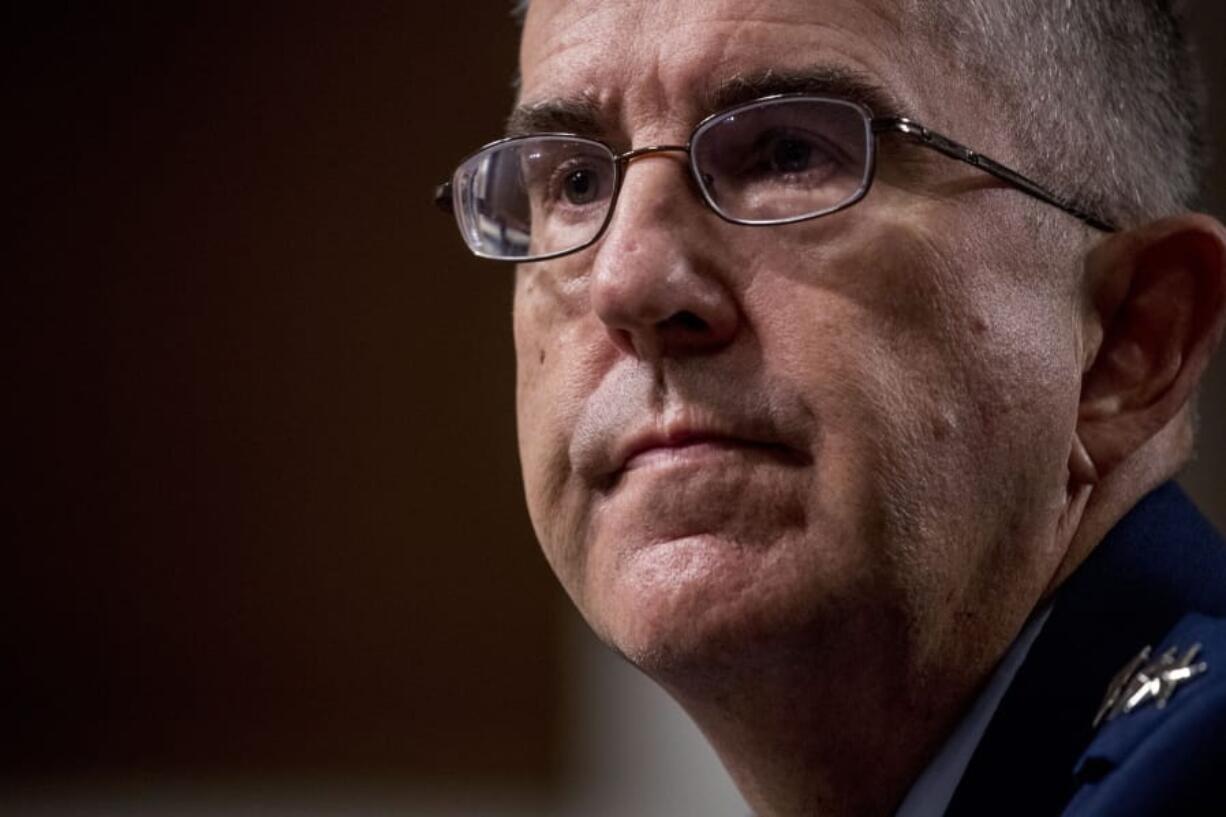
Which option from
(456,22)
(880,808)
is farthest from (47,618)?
A: (880,808)

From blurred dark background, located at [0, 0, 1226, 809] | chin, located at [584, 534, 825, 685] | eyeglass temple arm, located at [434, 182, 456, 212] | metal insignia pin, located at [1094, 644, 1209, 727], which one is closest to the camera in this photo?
metal insignia pin, located at [1094, 644, 1209, 727]

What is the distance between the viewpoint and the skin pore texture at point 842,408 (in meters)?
1.49

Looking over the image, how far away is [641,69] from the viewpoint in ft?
5.40

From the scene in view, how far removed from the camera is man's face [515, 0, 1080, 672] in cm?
149

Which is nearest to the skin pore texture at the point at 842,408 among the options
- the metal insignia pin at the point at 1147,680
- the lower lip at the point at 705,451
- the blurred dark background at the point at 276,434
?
the lower lip at the point at 705,451

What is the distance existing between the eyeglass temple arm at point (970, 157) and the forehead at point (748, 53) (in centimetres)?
2

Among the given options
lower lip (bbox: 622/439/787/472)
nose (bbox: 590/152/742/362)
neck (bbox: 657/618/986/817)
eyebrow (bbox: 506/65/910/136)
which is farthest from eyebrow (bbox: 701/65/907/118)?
neck (bbox: 657/618/986/817)

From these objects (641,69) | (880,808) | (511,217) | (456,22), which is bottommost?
(880,808)

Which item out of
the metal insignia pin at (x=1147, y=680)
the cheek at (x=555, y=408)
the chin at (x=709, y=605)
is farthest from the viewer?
the cheek at (x=555, y=408)

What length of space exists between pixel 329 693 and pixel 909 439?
8.34 ft

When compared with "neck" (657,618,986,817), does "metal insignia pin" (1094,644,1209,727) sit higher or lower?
higher

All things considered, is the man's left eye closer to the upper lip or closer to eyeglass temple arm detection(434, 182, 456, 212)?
the upper lip

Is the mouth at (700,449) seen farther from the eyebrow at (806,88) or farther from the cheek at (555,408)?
the eyebrow at (806,88)

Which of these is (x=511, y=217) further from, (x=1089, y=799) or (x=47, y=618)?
(x=47, y=618)
